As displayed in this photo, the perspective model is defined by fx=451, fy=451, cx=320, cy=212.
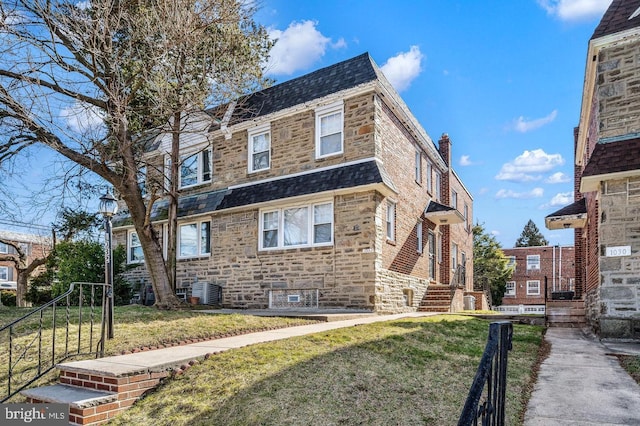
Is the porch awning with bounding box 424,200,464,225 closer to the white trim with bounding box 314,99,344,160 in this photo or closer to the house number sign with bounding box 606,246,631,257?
the white trim with bounding box 314,99,344,160

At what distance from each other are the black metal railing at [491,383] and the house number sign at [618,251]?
7.63m

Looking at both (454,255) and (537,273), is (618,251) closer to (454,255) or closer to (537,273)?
(454,255)

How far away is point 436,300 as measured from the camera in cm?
1620

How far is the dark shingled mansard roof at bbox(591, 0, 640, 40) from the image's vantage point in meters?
9.84

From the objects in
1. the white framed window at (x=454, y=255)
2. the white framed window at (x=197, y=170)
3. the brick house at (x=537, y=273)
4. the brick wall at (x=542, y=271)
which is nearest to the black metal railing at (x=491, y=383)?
the white framed window at (x=197, y=170)

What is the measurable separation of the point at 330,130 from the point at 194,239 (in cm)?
662

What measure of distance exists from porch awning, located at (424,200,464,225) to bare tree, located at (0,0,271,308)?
877 centimetres

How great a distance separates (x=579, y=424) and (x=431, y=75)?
12.4 meters

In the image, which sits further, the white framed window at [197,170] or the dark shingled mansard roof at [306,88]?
the white framed window at [197,170]

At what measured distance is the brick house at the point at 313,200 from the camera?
12.7m

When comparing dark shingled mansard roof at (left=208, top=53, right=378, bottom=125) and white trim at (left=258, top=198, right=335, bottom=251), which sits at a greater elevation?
dark shingled mansard roof at (left=208, top=53, right=378, bottom=125)

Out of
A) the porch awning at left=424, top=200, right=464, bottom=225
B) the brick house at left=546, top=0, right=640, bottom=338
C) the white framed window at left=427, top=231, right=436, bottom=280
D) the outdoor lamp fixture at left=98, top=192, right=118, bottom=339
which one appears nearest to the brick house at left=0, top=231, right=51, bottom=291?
the white framed window at left=427, top=231, right=436, bottom=280

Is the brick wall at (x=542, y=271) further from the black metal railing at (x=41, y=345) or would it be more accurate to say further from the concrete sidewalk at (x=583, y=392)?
the black metal railing at (x=41, y=345)

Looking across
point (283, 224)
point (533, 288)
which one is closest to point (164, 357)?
point (283, 224)
